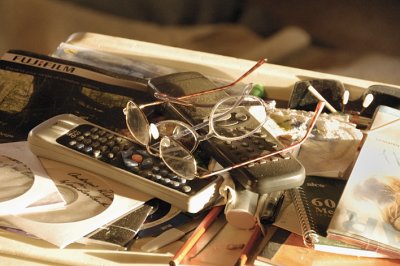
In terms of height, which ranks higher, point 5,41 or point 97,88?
point 97,88

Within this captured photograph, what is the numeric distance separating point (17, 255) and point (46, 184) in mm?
82

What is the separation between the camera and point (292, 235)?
54 centimetres

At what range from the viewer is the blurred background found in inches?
54.3

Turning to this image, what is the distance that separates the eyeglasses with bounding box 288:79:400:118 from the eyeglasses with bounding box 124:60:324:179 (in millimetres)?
93

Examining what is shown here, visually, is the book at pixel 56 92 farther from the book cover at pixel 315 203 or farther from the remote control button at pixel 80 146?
the book cover at pixel 315 203

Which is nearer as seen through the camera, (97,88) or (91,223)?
(91,223)

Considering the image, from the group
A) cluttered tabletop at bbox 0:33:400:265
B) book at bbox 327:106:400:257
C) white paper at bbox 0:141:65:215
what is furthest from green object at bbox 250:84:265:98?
white paper at bbox 0:141:65:215

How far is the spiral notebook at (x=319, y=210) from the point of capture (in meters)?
0.52

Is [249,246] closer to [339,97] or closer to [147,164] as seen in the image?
[147,164]

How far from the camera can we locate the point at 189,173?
57cm

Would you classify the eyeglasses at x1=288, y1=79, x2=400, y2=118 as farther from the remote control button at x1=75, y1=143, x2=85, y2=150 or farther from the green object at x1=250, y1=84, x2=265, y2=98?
the remote control button at x1=75, y1=143, x2=85, y2=150

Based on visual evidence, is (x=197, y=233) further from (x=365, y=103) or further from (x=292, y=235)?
(x=365, y=103)

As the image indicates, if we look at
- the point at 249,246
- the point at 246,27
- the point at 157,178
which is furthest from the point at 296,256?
the point at 246,27

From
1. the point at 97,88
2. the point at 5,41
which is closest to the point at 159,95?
the point at 97,88
